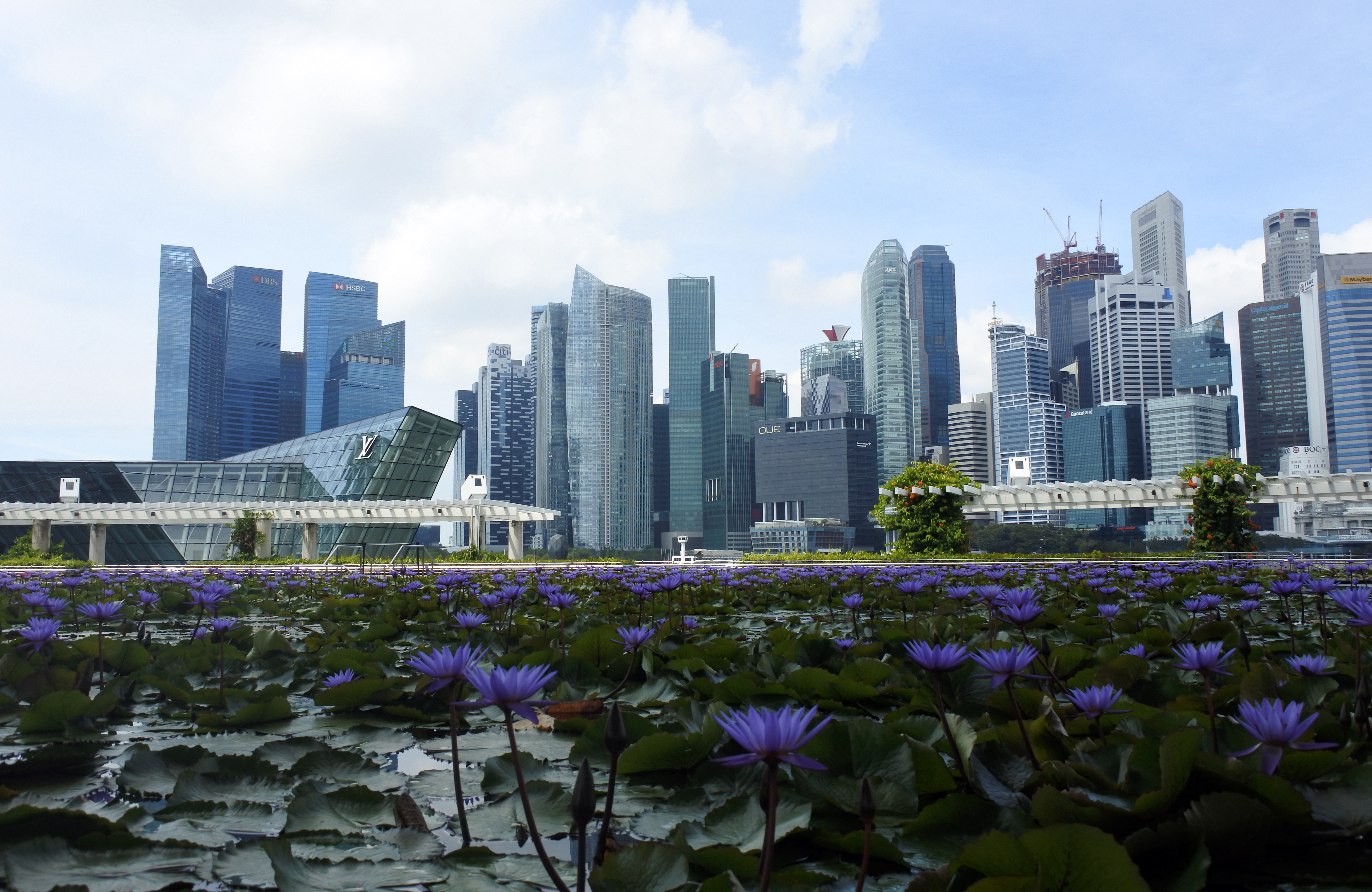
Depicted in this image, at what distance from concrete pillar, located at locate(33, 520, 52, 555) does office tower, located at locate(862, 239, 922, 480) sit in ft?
474

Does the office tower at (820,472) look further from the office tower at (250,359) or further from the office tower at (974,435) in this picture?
the office tower at (250,359)

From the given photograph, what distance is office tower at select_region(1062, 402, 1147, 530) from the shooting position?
14712 cm

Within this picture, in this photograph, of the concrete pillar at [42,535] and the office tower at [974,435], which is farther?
the office tower at [974,435]

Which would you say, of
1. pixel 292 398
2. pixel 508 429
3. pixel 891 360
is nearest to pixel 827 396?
pixel 891 360

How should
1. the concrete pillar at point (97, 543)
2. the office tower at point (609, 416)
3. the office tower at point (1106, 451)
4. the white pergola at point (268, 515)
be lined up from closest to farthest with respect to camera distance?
1. the white pergola at point (268, 515)
2. the concrete pillar at point (97, 543)
3. the office tower at point (609, 416)
4. the office tower at point (1106, 451)

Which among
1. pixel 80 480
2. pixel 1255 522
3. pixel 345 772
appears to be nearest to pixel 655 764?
pixel 345 772

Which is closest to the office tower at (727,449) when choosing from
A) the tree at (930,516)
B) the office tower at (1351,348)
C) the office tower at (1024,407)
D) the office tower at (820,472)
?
the office tower at (820,472)

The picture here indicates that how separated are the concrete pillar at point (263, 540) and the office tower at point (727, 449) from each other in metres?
120

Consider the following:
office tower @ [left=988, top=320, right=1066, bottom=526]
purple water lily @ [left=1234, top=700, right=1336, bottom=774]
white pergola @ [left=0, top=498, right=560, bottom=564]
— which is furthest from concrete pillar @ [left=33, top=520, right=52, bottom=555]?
office tower @ [left=988, top=320, right=1066, bottom=526]

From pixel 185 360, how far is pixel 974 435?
172 meters

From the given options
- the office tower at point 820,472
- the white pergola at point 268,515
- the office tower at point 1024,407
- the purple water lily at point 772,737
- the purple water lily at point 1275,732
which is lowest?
the purple water lily at point 1275,732

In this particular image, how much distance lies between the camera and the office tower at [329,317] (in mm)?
188500

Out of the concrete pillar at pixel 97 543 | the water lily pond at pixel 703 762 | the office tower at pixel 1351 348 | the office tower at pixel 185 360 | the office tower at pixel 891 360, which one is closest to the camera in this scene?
the water lily pond at pixel 703 762

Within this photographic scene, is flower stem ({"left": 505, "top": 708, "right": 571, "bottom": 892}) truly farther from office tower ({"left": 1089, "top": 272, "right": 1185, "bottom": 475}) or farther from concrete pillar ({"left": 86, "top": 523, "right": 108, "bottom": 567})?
office tower ({"left": 1089, "top": 272, "right": 1185, "bottom": 475})
